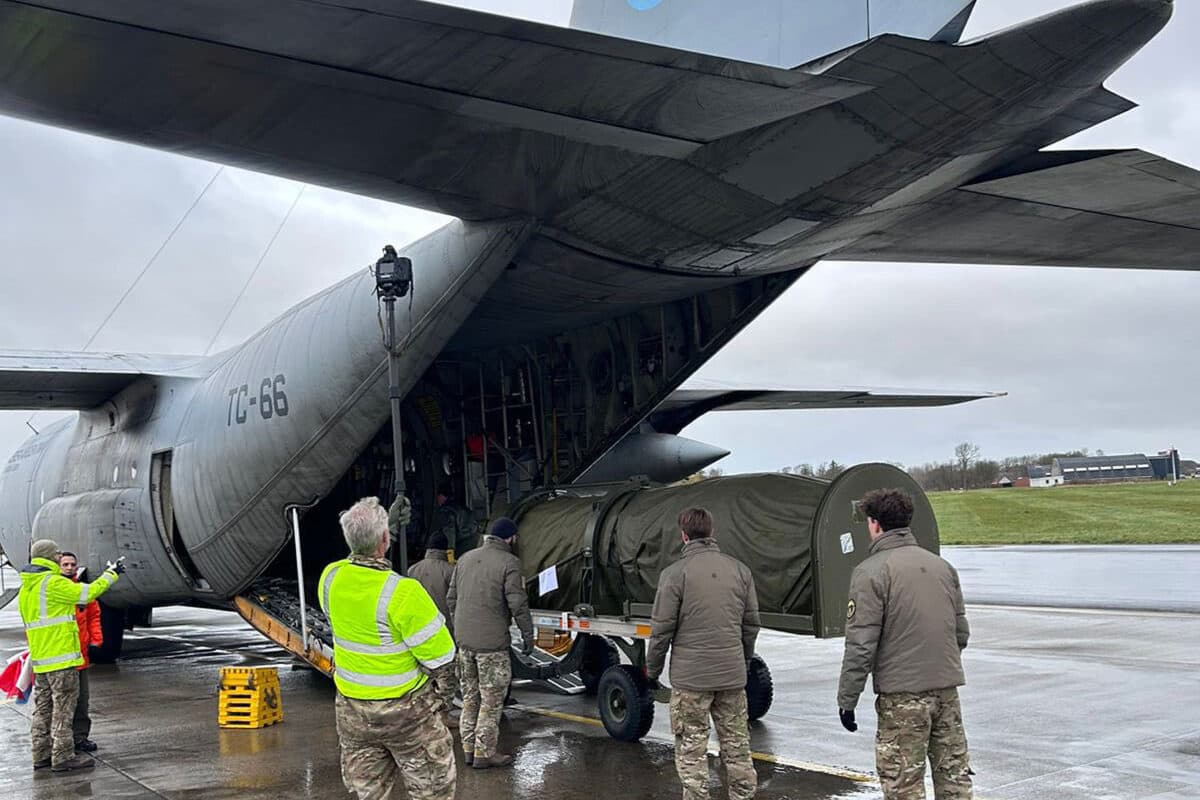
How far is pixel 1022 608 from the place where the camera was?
17406 mm

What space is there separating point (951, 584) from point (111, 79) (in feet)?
18.3

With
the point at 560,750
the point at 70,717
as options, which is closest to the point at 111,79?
the point at 70,717

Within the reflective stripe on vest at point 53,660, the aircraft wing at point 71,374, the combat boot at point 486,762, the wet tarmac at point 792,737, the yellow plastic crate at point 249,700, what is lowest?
the wet tarmac at point 792,737

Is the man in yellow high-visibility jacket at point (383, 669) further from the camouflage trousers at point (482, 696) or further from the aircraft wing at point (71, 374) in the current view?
the aircraft wing at point (71, 374)

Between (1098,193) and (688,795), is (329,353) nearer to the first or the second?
(688,795)

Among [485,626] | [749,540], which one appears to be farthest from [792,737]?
[485,626]

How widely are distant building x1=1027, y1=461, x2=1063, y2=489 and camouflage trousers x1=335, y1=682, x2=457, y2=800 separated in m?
99.2

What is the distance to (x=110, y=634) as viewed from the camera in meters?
15.6

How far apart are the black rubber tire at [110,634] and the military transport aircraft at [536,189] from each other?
105 centimetres

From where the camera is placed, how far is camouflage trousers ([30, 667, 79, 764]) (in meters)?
8.48

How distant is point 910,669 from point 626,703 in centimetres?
386

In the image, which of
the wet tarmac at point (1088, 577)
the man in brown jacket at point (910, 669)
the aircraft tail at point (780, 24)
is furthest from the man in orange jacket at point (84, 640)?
the wet tarmac at point (1088, 577)

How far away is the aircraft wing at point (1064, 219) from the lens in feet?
24.4

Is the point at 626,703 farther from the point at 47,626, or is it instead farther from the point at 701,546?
the point at 47,626
